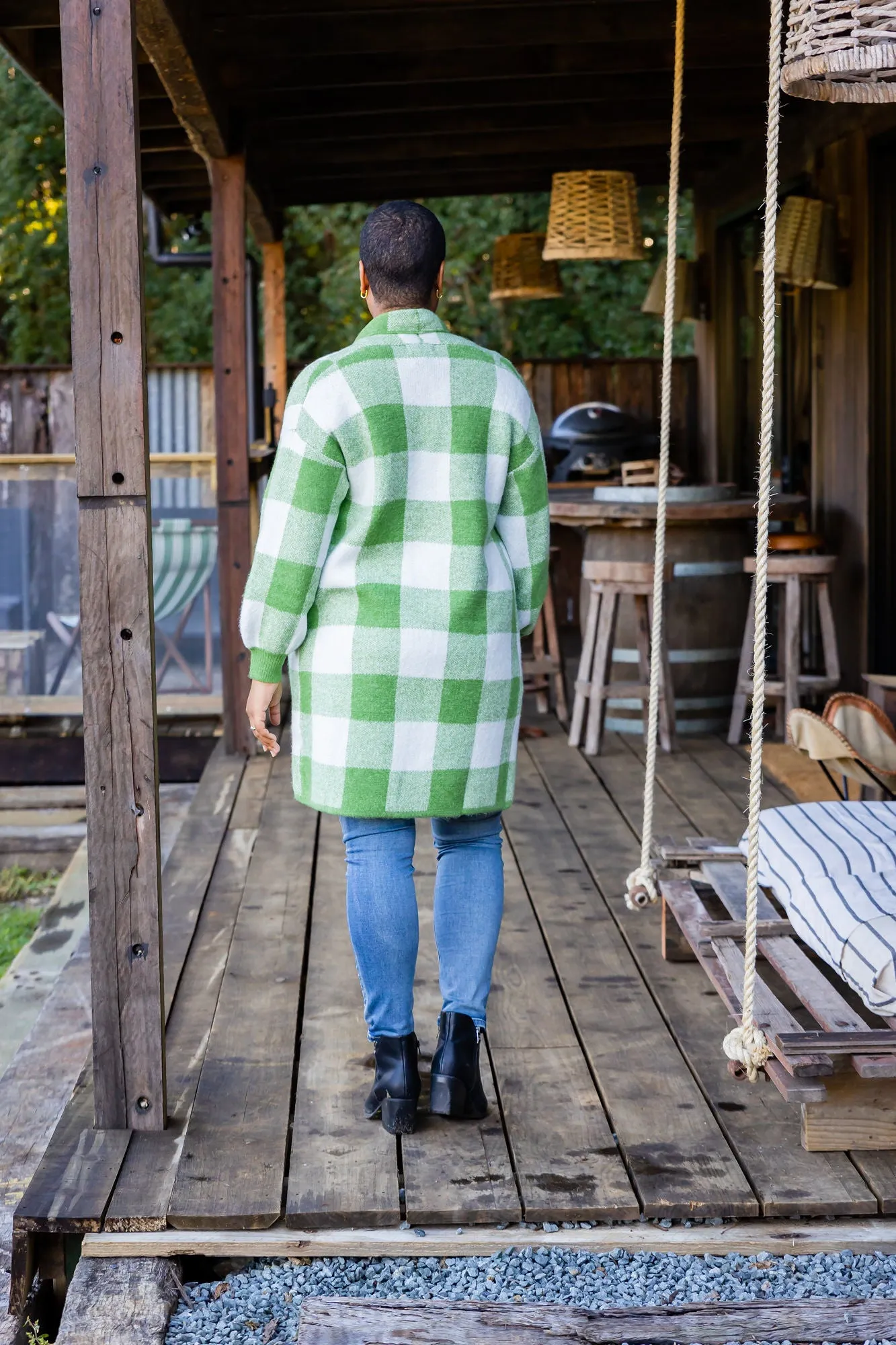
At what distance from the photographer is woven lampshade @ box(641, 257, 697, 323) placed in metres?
7.40

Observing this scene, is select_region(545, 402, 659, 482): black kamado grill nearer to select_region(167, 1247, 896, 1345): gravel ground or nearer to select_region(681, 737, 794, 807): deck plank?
select_region(681, 737, 794, 807): deck plank

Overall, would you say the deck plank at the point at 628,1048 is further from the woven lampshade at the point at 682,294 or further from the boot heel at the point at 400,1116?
the woven lampshade at the point at 682,294

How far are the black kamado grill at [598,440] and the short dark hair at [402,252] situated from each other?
6.18 meters

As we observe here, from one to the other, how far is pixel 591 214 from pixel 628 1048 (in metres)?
4.09

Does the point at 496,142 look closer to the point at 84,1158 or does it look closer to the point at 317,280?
the point at 84,1158

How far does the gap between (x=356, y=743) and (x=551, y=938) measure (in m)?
1.22

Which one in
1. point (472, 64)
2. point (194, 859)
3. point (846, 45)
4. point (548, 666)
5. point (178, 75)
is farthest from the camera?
point (548, 666)

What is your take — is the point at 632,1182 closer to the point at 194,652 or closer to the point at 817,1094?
the point at 817,1094

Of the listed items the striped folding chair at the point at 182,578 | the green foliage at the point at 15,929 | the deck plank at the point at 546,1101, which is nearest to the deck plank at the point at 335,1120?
the deck plank at the point at 546,1101

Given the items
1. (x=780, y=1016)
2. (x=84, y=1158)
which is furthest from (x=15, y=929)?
(x=780, y=1016)

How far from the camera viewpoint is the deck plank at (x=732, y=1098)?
217 centimetres

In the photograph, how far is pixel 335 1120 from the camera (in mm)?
2436

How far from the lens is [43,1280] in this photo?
2207mm

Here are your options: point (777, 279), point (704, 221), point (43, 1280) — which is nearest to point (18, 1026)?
point (43, 1280)
